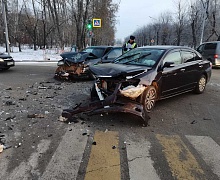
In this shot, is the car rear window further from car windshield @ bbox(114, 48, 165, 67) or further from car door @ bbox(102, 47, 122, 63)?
car windshield @ bbox(114, 48, 165, 67)

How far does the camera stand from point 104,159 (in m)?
3.21

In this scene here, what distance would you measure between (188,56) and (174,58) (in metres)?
0.90

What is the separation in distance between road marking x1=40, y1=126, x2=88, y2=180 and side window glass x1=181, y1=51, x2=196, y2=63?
3.97 m

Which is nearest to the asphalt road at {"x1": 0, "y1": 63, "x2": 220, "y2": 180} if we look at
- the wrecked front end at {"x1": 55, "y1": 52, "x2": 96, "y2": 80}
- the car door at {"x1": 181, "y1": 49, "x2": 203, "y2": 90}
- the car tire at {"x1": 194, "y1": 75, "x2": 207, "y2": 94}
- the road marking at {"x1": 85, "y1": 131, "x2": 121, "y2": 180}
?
the road marking at {"x1": 85, "y1": 131, "x2": 121, "y2": 180}

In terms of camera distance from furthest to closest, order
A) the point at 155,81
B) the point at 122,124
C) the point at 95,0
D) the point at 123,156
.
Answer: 1. the point at 95,0
2. the point at 155,81
3. the point at 122,124
4. the point at 123,156

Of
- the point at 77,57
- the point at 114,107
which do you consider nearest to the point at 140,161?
the point at 114,107

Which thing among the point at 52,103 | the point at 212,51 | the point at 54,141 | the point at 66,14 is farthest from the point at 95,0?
the point at 54,141

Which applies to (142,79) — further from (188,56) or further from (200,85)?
(200,85)

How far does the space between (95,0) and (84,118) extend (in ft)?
96.1

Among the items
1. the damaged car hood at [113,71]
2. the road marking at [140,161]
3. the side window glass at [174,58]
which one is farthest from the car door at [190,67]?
the road marking at [140,161]

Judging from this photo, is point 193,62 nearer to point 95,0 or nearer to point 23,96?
Answer: point 23,96

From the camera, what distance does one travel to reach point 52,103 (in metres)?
5.82

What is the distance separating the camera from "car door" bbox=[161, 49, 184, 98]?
5602 mm

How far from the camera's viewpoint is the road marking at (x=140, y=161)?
9.29 feet
